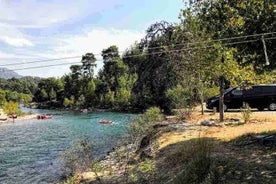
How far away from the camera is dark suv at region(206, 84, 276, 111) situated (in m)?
31.7

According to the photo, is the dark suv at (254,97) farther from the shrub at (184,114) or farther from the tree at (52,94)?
the tree at (52,94)

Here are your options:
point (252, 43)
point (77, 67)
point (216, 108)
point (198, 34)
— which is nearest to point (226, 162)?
point (252, 43)

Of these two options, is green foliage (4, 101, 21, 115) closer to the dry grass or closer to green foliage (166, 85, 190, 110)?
green foliage (166, 85, 190, 110)

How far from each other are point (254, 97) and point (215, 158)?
19.2 m

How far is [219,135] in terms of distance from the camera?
1950 cm

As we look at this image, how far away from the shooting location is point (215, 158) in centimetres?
1409

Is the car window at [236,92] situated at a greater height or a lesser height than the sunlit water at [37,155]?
greater

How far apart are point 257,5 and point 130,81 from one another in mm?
96803

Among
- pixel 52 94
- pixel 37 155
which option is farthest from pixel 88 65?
pixel 37 155

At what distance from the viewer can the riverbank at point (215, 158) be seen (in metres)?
12.9

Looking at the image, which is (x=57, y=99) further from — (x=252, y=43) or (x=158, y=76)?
(x=252, y=43)

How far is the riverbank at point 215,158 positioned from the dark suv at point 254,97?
7.55 metres

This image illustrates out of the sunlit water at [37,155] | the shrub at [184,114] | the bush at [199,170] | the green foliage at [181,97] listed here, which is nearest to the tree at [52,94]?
the sunlit water at [37,155]

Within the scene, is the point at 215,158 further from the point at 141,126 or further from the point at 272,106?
the point at 272,106
